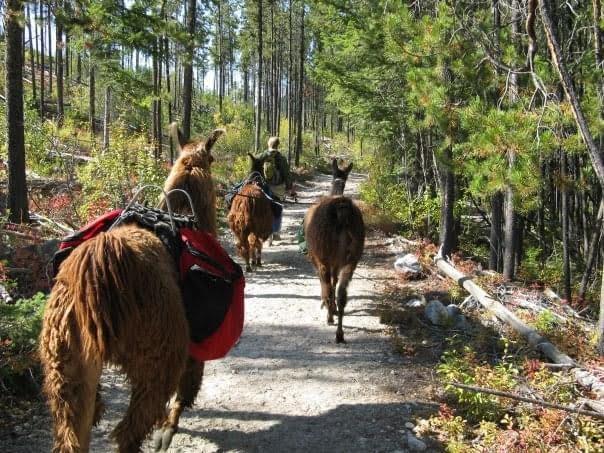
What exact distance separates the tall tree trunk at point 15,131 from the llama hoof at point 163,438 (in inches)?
281

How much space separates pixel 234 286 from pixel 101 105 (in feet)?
99.4

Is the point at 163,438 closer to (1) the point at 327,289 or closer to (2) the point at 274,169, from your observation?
(1) the point at 327,289

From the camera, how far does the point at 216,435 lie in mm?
3807

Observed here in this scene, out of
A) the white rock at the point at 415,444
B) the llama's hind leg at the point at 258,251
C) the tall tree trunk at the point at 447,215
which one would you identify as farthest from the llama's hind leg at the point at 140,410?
the tall tree trunk at the point at 447,215

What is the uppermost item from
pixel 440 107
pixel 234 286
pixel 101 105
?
pixel 101 105

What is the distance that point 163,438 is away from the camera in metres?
3.46

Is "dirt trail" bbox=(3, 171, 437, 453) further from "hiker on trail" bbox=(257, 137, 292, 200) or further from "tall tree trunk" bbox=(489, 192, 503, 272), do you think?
"hiker on trail" bbox=(257, 137, 292, 200)

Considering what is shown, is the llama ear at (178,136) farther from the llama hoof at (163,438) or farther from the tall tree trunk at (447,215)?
the tall tree trunk at (447,215)

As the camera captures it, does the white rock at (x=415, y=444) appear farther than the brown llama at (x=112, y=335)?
Yes

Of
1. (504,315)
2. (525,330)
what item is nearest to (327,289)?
(504,315)

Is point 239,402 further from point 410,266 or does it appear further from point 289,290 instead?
point 410,266

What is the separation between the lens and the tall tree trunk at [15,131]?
8.72m

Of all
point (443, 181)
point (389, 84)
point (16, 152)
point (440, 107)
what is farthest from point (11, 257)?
point (389, 84)

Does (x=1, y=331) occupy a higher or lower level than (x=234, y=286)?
lower
